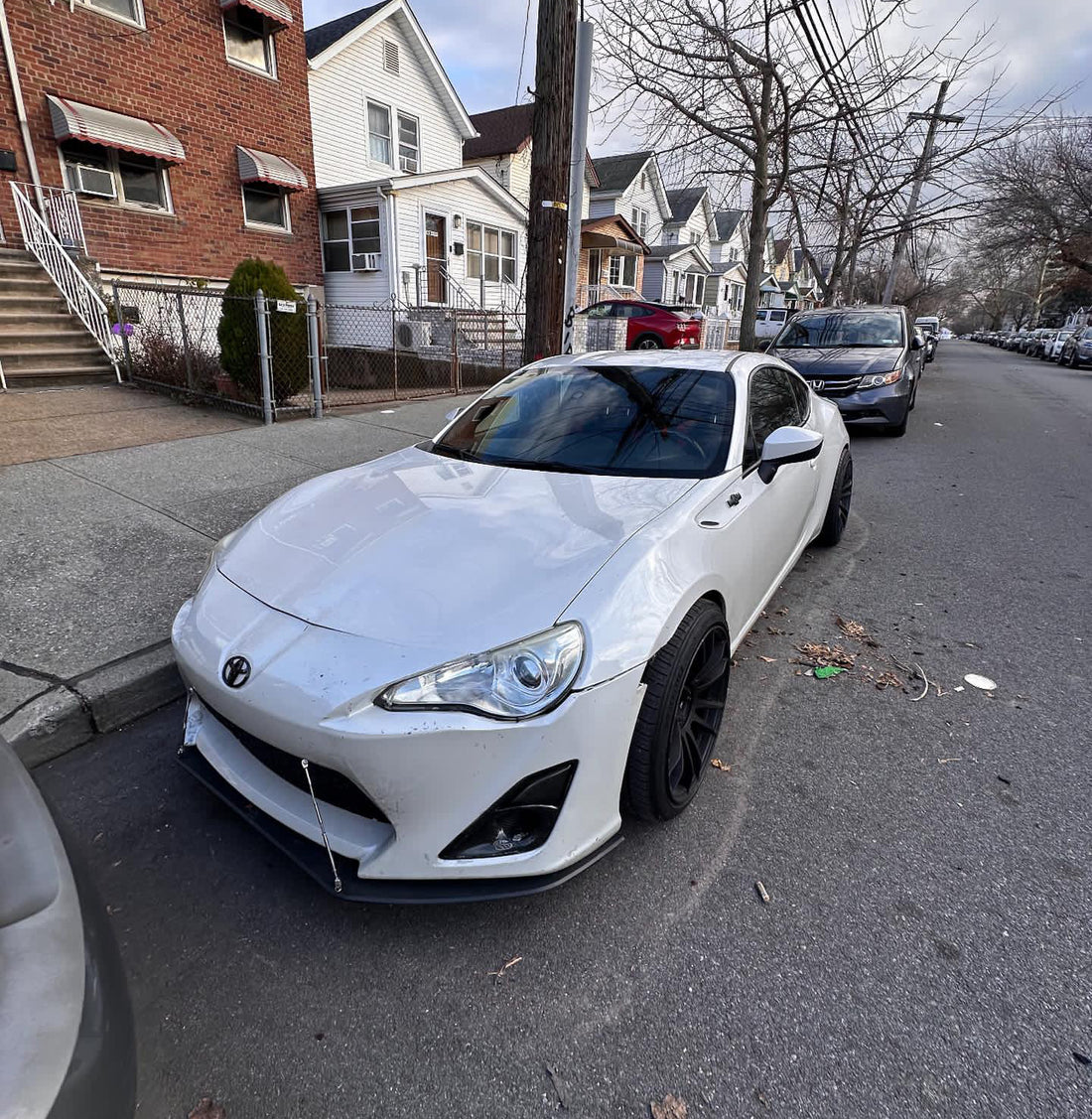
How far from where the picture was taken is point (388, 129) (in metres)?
18.9

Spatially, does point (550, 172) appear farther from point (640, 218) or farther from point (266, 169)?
point (640, 218)

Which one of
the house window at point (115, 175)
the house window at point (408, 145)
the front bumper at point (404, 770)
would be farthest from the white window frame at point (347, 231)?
the front bumper at point (404, 770)

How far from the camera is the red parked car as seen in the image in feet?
60.3

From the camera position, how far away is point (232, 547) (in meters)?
2.56

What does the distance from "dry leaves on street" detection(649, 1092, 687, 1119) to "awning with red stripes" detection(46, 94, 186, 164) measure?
47.6ft

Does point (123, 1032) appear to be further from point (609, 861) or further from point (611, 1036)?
point (609, 861)

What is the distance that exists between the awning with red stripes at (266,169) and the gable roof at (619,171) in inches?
815

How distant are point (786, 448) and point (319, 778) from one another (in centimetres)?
225

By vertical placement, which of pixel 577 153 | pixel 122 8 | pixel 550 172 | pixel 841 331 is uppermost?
pixel 122 8

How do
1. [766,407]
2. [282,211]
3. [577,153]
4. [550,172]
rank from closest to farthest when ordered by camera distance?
[766,407], [550,172], [577,153], [282,211]

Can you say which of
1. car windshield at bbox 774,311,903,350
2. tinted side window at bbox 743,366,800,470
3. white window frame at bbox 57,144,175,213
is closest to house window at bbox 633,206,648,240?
white window frame at bbox 57,144,175,213

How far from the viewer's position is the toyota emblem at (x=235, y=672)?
188 cm

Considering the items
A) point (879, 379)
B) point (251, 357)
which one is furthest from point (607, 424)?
point (879, 379)

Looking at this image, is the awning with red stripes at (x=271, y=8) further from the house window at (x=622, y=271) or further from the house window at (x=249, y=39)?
the house window at (x=622, y=271)
